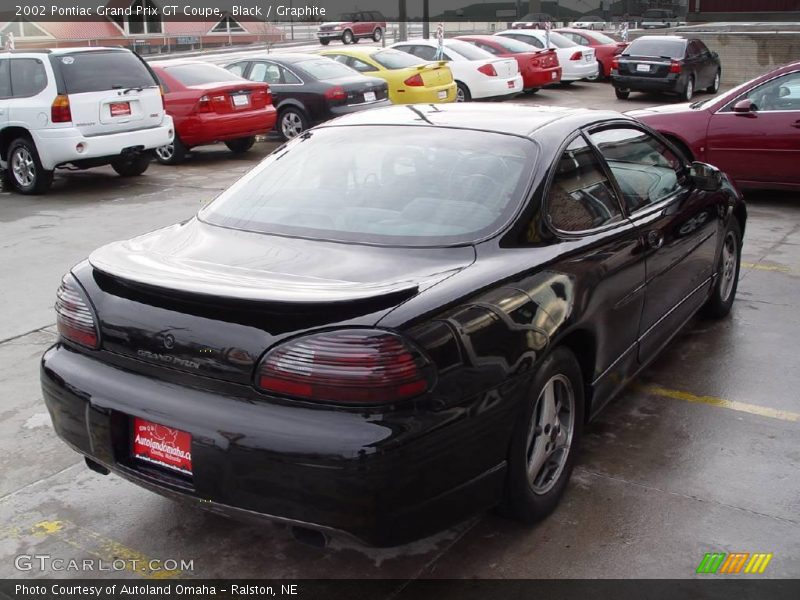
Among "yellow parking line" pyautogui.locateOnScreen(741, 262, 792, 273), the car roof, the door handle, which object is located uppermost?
the car roof

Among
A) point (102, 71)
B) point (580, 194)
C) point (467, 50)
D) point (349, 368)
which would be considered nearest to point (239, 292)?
point (349, 368)

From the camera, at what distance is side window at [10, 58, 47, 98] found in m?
10.9

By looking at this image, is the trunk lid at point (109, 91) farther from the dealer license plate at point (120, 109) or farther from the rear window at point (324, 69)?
the rear window at point (324, 69)

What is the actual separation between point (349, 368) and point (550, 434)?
118 cm

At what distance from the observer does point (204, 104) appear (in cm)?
1336

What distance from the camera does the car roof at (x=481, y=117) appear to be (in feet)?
13.8

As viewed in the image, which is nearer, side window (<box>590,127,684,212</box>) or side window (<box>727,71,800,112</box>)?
side window (<box>590,127,684,212</box>)

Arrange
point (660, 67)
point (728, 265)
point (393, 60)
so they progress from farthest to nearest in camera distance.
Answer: point (660, 67) → point (393, 60) → point (728, 265)

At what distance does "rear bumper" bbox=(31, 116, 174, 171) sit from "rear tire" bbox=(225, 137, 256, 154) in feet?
11.5

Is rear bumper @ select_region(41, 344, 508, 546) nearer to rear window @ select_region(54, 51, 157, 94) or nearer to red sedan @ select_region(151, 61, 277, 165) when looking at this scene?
rear window @ select_region(54, 51, 157, 94)

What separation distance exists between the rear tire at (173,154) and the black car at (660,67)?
11.8 meters

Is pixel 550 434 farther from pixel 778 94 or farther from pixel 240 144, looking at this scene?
pixel 240 144

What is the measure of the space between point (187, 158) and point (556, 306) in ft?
39.2

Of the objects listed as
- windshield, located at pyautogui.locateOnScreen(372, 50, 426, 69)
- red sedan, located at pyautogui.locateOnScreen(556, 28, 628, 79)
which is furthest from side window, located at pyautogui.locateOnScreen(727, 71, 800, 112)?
red sedan, located at pyautogui.locateOnScreen(556, 28, 628, 79)
